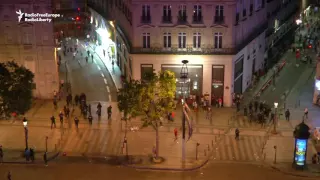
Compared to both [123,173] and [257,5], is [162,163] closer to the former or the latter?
[123,173]

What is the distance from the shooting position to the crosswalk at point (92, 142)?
47.3 metres

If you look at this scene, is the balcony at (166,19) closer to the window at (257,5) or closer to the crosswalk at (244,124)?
the crosswalk at (244,124)

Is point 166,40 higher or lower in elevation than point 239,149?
higher

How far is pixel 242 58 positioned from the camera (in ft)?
212

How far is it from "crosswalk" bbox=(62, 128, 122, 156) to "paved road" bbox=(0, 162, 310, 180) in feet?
9.98

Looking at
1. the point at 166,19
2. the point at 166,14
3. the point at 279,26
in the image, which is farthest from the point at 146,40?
the point at 279,26

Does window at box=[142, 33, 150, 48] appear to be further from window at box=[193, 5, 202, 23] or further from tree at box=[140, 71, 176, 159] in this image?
tree at box=[140, 71, 176, 159]

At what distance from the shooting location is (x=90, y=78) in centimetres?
7231

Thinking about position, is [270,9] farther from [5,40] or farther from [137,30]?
[5,40]

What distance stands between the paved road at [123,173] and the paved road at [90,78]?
1988cm

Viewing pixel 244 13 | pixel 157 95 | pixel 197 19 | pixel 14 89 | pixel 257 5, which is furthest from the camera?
pixel 257 5

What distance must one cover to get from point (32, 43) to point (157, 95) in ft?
74.0

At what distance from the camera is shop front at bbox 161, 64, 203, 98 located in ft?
197

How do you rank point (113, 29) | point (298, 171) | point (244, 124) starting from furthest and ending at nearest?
1. point (113, 29)
2. point (244, 124)
3. point (298, 171)
